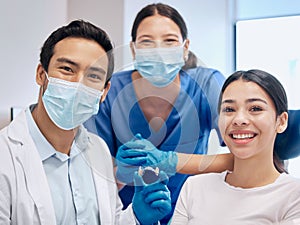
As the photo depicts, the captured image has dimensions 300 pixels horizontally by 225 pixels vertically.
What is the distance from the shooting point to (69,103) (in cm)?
128

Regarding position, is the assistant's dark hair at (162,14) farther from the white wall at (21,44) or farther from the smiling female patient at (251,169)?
the white wall at (21,44)

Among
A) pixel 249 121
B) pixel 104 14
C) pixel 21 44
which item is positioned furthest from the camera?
pixel 104 14

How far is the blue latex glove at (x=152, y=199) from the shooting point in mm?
1112

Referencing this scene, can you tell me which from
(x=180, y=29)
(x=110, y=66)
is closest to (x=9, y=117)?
(x=110, y=66)

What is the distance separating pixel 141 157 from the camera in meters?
1.08

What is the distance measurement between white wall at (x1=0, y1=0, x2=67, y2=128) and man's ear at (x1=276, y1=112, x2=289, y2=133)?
1.26 meters

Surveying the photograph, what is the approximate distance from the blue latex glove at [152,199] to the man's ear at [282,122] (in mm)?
335

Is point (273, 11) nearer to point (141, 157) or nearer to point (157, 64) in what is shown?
point (157, 64)

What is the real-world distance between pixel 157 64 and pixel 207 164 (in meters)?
0.35

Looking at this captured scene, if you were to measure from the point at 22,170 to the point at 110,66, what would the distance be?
396 millimetres

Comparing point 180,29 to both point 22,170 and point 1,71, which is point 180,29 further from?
point 1,71

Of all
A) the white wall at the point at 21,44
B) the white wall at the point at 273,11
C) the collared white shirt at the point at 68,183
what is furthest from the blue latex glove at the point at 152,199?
the white wall at the point at 273,11

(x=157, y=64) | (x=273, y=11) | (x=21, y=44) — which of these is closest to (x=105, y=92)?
(x=157, y=64)

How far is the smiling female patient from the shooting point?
1.03 meters
